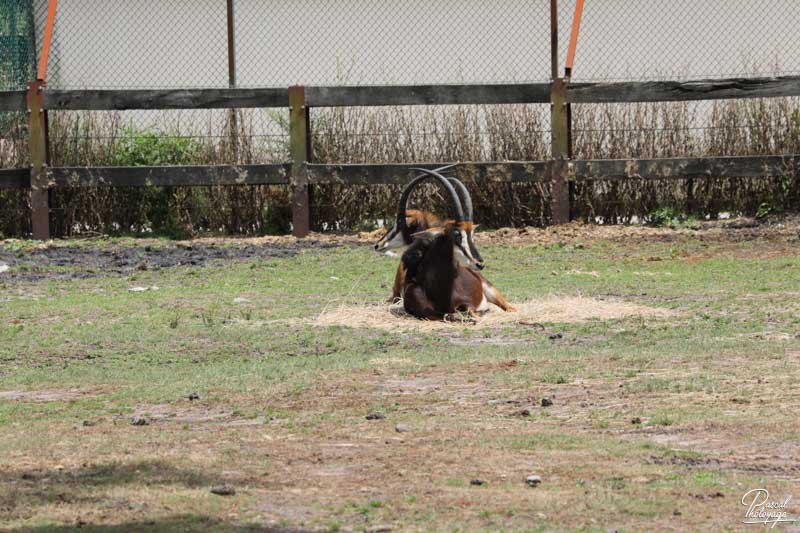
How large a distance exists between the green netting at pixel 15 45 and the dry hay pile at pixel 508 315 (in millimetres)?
11381

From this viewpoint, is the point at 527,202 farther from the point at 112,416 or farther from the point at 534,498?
the point at 534,498

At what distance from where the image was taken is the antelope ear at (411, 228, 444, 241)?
37.7 feet

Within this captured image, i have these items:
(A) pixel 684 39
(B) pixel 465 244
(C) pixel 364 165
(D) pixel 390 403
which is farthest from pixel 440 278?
(A) pixel 684 39

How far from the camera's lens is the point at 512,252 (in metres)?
15.5

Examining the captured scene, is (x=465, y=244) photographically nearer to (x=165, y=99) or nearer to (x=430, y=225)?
(x=430, y=225)

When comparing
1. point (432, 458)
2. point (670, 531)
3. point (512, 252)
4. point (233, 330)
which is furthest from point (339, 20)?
point (670, 531)

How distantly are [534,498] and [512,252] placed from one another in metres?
10.3

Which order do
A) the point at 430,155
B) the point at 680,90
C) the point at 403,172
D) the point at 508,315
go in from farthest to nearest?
1. the point at 430,155
2. the point at 680,90
3. the point at 403,172
4. the point at 508,315

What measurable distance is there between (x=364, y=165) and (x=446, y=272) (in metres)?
5.84

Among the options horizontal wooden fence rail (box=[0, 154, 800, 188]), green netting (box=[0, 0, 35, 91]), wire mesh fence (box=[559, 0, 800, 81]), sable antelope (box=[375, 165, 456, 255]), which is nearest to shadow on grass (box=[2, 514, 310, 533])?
sable antelope (box=[375, 165, 456, 255])

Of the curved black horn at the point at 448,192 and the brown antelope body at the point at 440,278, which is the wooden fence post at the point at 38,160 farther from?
the brown antelope body at the point at 440,278

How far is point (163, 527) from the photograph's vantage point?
4895 mm

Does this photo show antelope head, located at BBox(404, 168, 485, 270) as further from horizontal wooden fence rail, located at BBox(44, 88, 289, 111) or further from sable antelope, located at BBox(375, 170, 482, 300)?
horizontal wooden fence rail, located at BBox(44, 88, 289, 111)

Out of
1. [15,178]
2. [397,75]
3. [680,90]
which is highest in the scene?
[397,75]
